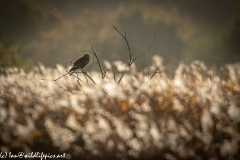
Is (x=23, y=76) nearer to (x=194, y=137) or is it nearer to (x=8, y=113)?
(x=8, y=113)

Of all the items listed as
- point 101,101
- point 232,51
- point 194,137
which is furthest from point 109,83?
point 232,51

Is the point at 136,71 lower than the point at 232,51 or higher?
lower

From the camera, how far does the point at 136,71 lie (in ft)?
17.1

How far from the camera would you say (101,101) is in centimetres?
327

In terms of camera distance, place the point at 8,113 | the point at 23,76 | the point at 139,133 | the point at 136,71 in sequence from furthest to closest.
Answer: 1. the point at 136,71
2. the point at 23,76
3. the point at 8,113
4. the point at 139,133

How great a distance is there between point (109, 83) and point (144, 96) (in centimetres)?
82

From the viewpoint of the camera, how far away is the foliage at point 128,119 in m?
1.98

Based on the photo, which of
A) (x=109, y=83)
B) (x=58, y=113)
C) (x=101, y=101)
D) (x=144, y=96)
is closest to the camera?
(x=58, y=113)

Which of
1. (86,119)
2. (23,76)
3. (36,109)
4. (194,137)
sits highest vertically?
(23,76)

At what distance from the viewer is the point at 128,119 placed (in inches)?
104

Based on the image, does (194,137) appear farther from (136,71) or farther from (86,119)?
(136,71)

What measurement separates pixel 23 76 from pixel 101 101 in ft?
8.46

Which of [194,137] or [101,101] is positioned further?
[101,101]

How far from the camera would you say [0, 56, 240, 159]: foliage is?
6.48 feet
